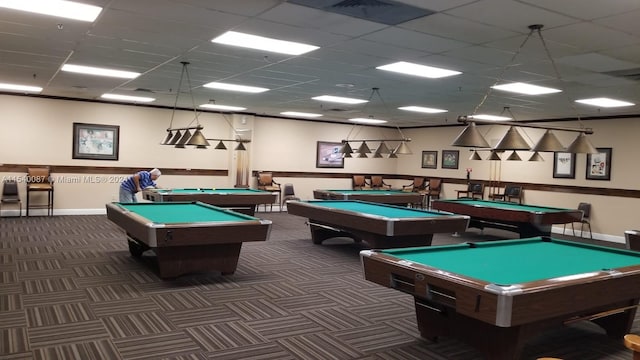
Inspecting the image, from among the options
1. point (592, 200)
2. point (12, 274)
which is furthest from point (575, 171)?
point (12, 274)

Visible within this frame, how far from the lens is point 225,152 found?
12.5 metres

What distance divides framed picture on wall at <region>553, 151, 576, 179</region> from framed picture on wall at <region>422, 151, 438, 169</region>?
3.69 m

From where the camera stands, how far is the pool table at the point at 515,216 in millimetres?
7777

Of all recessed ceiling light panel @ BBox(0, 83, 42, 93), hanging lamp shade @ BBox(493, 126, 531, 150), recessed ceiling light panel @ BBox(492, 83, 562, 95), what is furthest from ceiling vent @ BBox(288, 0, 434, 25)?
recessed ceiling light panel @ BBox(0, 83, 42, 93)

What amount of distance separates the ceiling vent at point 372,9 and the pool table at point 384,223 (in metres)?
2.60

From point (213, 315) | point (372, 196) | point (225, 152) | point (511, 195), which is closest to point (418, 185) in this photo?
point (511, 195)

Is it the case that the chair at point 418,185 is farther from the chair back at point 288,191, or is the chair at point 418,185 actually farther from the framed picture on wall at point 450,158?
the chair back at point 288,191

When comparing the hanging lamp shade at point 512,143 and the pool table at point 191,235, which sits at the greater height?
the hanging lamp shade at point 512,143

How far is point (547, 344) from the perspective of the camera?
3.88m

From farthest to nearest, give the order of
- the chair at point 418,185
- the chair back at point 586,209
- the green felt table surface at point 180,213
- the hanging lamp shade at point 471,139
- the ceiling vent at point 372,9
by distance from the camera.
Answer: the chair at point 418,185, the chair back at point 586,209, the green felt table surface at point 180,213, the hanging lamp shade at point 471,139, the ceiling vent at point 372,9

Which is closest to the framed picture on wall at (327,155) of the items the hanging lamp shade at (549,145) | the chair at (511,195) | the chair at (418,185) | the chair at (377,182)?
the chair at (377,182)

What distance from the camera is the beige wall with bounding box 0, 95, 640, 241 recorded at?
10.0m

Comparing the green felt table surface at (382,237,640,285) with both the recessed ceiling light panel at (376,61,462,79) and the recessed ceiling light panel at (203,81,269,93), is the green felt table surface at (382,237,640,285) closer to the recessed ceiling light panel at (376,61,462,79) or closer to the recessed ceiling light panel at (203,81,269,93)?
the recessed ceiling light panel at (376,61,462,79)

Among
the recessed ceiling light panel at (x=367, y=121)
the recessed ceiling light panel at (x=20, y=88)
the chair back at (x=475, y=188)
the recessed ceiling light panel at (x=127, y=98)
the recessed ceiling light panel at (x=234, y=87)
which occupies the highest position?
the recessed ceiling light panel at (x=234, y=87)
